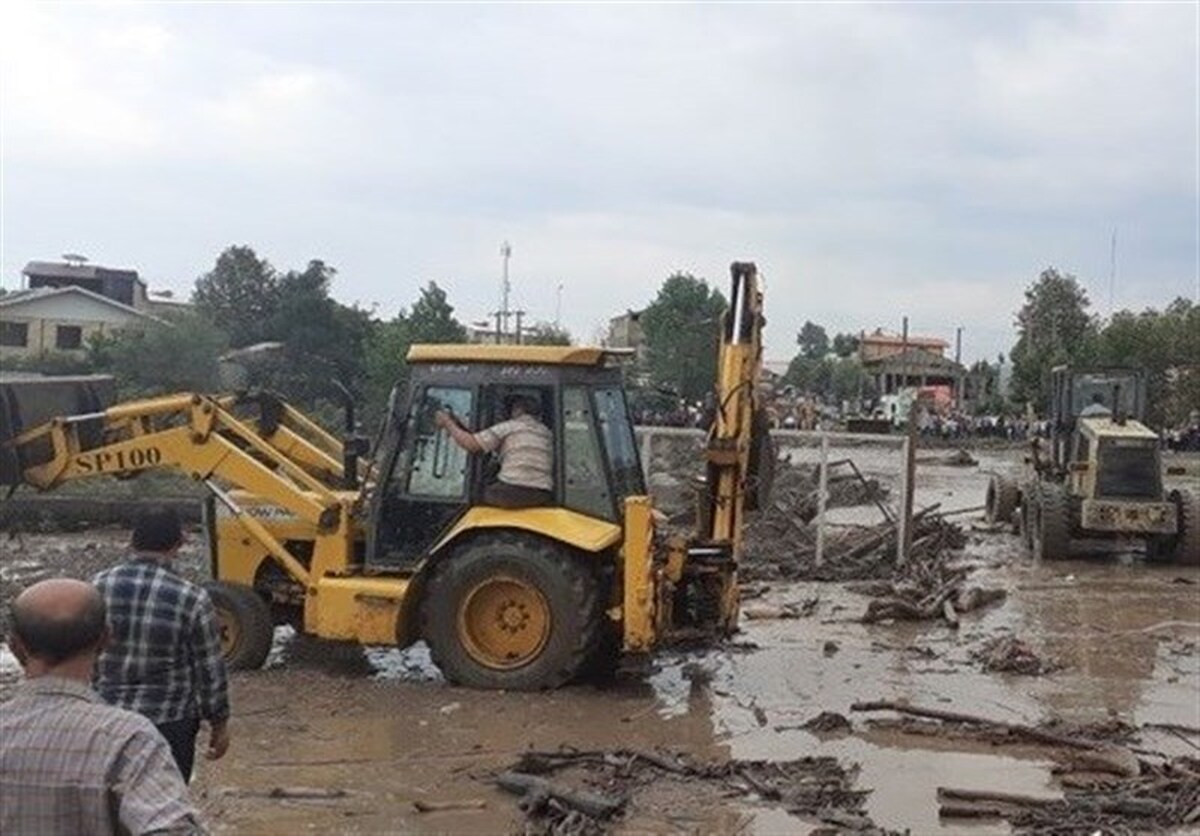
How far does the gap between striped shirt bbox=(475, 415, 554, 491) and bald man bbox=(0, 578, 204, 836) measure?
6.61 metres

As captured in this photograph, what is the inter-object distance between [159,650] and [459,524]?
455cm

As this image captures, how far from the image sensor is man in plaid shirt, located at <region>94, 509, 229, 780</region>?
17.0 ft

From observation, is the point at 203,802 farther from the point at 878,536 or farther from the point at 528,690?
the point at 878,536

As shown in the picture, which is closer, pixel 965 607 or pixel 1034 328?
pixel 965 607

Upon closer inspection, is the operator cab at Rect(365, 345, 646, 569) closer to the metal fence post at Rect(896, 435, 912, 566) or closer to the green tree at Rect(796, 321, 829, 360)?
the metal fence post at Rect(896, 435, 912, 566)

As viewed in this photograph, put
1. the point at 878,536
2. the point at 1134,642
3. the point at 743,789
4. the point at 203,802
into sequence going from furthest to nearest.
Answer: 1. the point at 878,536
2. the point at 1134,642
3. the point at 743,789
4. the point at 203,802

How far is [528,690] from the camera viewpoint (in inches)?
376

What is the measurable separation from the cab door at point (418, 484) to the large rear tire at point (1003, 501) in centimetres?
1530

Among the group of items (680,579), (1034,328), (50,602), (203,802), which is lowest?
(203,802)

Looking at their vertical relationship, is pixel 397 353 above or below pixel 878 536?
above

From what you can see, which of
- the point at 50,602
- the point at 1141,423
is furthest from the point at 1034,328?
the point at 50,602

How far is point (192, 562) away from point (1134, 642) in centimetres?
965

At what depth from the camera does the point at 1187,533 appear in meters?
18.5

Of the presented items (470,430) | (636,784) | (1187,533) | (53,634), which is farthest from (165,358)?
(53,634)
